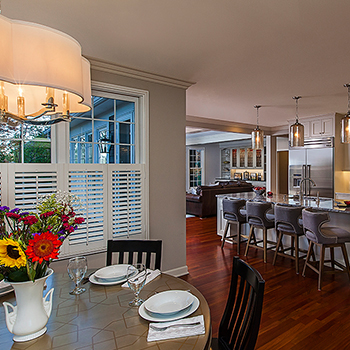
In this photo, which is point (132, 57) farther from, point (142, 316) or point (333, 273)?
point (333, 273)

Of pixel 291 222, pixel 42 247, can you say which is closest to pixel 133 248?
pixel 42 247

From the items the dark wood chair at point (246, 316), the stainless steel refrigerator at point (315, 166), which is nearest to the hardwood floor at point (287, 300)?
the dark wood chair at point (246, 316)

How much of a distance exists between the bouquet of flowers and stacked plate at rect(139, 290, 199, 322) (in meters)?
0.54

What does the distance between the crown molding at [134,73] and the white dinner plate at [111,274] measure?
215cm

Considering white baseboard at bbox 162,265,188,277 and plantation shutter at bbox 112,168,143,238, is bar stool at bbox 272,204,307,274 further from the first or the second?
plantation shutter at bbox 112,168,143,238

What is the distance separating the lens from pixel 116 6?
190 centimetres

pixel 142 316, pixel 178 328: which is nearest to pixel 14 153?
pixel 142 316

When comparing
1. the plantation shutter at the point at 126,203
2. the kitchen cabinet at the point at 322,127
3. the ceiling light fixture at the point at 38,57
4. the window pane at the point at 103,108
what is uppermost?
the kitchen cabinet at the point at 322,127

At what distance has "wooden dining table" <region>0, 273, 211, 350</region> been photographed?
1.12m

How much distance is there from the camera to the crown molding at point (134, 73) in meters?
2.92

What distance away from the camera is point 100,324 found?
1267 millimetres

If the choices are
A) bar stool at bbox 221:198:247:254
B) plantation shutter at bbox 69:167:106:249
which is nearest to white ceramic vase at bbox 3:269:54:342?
plantation shutter at bbox 69:167:106:249

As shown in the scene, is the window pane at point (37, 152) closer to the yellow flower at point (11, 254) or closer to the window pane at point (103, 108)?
the window pane at point (103, 108)

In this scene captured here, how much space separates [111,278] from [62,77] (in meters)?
1.23
